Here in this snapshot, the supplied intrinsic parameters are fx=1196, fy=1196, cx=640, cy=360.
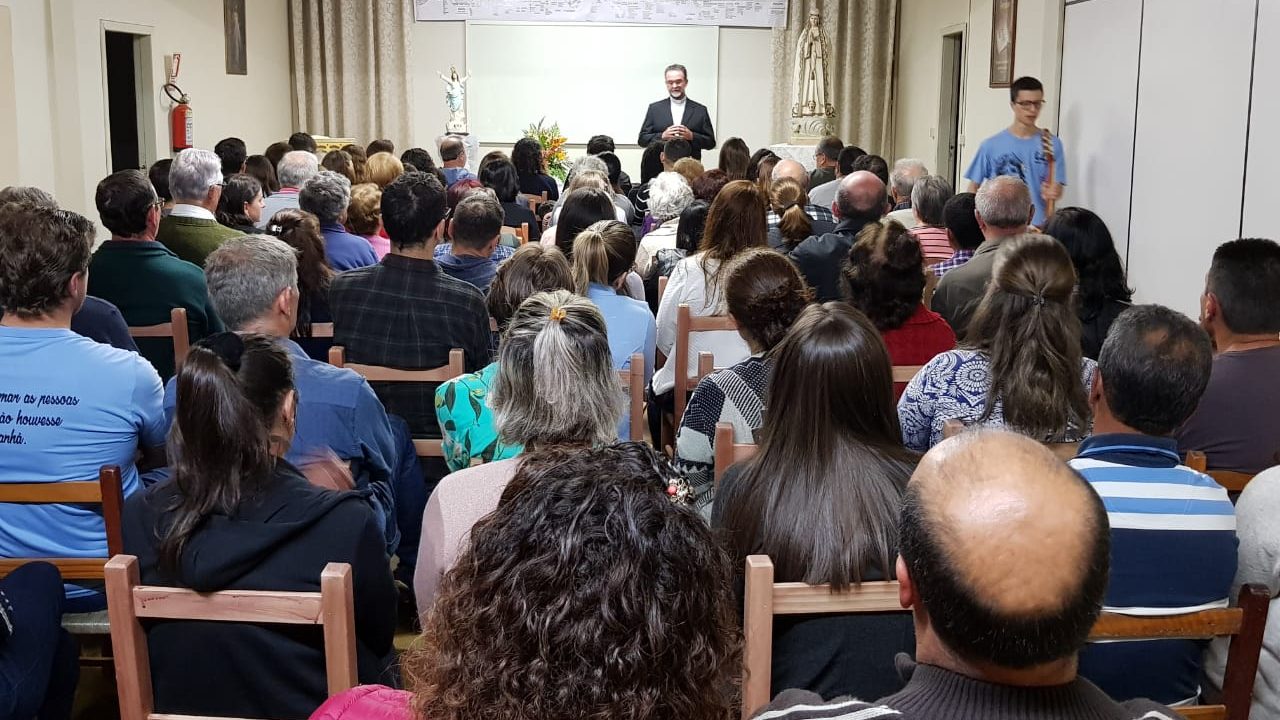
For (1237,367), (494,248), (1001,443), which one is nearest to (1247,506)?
(1237,367)

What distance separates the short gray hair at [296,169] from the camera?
630cm

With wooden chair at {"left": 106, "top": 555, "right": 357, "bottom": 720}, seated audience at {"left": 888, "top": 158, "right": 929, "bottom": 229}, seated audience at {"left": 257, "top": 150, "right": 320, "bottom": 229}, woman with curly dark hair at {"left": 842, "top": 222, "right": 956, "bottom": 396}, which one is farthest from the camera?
seated audience at {"left": 888, "top": 158, "right": 929, "bottom": 229}

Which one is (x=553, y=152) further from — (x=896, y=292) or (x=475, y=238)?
(x=896, y=292)

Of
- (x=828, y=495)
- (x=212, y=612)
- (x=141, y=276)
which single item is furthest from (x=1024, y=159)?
(x=212, y=612)

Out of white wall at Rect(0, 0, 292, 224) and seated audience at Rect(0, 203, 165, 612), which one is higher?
white wall at Rect(0, 0, 292, 224)

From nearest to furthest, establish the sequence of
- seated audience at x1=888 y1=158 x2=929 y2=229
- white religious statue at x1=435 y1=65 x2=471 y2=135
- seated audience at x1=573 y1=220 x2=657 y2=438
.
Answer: seated audience at x1=573 y1=220 x2=657 y2=438, seated audience at x1=888 y1=158 x2=929 y2=229, white religious statue at x1=435 y1=65 x2=471 y2=135

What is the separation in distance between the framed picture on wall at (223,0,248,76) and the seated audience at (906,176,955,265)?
25.0 feet

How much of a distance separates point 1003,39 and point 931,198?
4.06m

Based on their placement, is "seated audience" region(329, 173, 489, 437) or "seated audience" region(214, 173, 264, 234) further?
"seated audience" region(214, 173, 264, 234)

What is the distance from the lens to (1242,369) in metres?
2.66

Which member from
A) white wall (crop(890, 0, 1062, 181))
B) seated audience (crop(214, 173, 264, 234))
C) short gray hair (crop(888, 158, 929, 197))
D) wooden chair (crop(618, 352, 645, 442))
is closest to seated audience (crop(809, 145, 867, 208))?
short gray hair (crop(888, 158, 929, 197))

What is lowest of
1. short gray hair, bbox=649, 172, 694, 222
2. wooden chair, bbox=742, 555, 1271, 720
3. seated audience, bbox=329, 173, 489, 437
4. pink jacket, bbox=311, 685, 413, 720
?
wooden chair, bbox=742, 555, 1271, 720

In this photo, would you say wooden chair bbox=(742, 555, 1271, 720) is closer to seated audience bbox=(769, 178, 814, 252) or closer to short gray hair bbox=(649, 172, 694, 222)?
seated audience bbox=(769, 178, 814, 252)

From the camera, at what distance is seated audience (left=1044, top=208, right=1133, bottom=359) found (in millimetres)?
3592
